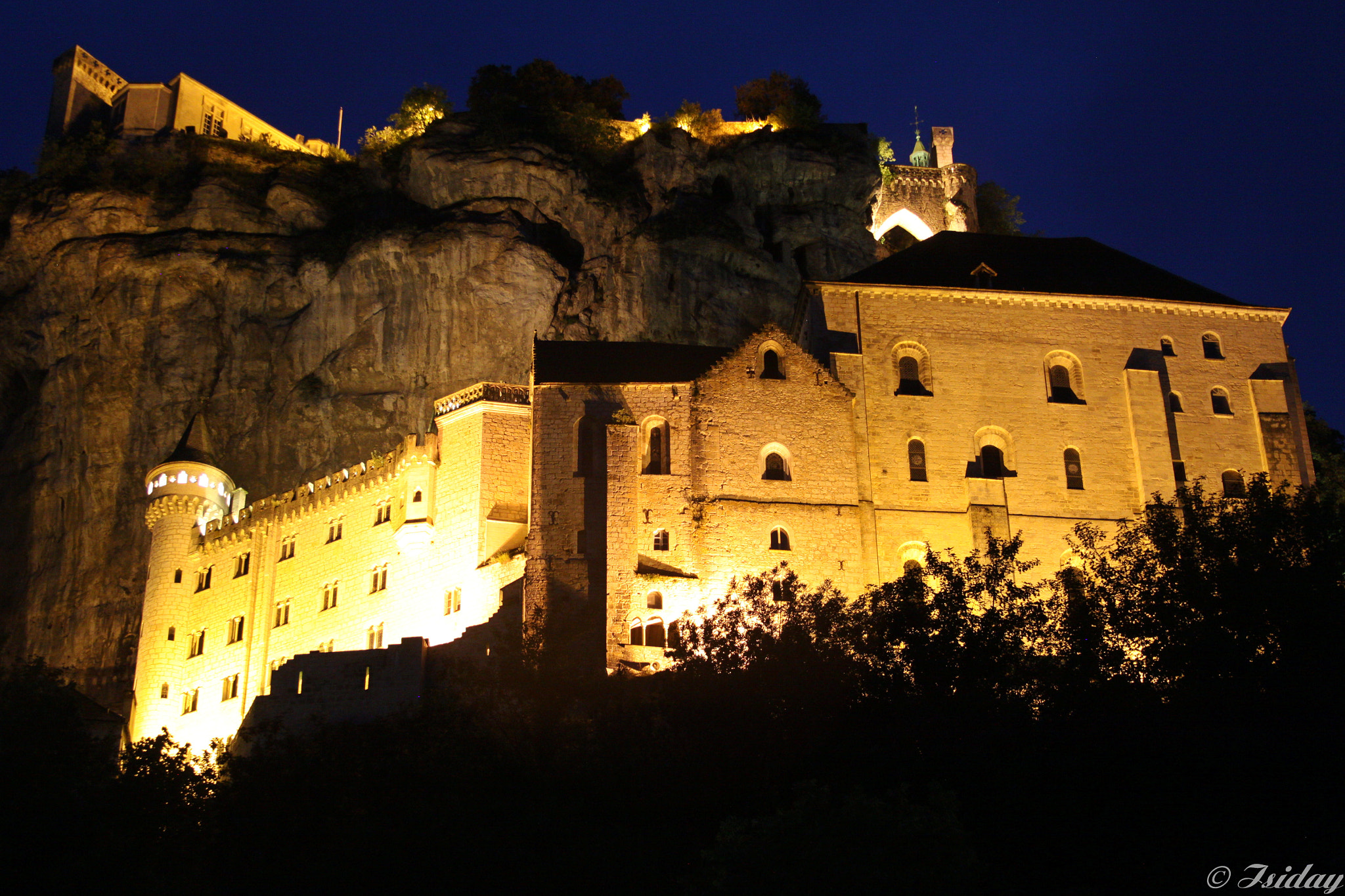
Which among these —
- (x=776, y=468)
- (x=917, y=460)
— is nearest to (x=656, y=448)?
(x=776, y=468)

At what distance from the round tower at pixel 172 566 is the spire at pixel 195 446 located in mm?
30

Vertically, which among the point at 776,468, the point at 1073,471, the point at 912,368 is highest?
the point at 912,368

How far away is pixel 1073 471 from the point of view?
2031 inches

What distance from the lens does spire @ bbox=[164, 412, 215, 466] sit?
202 feet

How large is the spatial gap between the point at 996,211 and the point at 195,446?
1853 inches

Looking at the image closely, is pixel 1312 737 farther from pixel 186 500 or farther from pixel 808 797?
pixel 186 500

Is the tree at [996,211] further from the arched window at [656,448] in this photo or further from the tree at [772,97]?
the arched window at [656,448]

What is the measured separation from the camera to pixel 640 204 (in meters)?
68.7

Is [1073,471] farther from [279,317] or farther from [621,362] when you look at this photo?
[279,317]

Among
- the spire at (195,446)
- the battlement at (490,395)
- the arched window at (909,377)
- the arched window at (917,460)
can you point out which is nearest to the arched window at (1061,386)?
the arched window at (909,377)

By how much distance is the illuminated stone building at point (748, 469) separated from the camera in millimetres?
46469

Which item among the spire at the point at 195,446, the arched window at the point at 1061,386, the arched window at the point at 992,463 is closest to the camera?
Result: the arched window at the point at 992,463

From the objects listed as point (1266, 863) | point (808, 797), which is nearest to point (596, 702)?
point (808, 797)

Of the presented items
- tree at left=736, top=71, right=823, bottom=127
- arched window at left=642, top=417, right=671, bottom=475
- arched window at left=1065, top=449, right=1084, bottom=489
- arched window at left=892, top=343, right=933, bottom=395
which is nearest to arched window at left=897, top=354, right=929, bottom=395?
arched window at left=892, top=343, right=933, bottom=395
